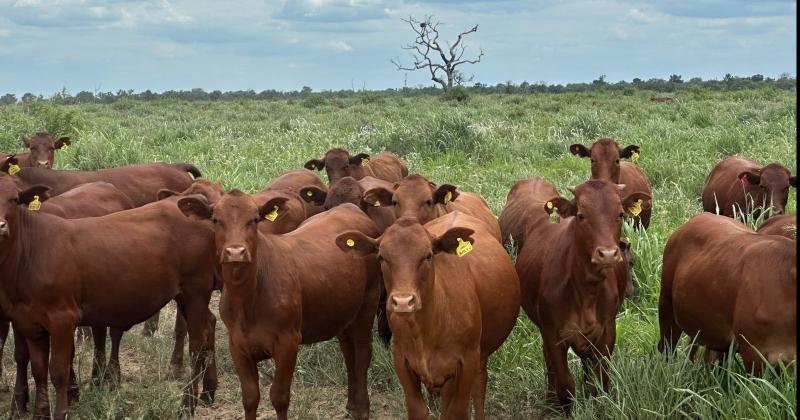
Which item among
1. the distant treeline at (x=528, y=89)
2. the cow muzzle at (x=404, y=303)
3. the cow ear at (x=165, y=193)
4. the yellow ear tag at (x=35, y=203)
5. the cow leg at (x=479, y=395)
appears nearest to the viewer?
the cow muzzle at (x=404, y=303)

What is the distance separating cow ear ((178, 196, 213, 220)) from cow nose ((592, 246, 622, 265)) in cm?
263

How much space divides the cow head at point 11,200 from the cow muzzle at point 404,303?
2684 mm

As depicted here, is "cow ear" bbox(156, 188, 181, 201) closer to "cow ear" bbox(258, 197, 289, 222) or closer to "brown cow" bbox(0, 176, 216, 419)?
"brown cow" bbox(0, 176, 216, 419)

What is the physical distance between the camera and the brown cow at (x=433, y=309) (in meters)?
4.64

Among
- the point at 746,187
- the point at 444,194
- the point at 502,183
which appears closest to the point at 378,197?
the point at 444,194

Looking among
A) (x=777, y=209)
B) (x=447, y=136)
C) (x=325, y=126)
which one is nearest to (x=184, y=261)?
(x=777, y=209)

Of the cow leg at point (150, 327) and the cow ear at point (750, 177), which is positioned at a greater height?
the cow ear at point (750, 177)

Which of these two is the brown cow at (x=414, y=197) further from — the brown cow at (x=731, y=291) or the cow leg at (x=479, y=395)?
the brown cow at (x=731, y=291)

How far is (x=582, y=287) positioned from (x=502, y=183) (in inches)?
292

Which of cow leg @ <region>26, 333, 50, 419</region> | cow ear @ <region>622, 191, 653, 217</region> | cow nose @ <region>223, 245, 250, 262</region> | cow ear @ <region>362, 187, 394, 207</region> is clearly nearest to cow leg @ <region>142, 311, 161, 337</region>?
cow leg @ <region>26, 333, 50, 419</region>

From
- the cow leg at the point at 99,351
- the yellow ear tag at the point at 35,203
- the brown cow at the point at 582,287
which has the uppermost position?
the yellow ear tag at the point at 35,203

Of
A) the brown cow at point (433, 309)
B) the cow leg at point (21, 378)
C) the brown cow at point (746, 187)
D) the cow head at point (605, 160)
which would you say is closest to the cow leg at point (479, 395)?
the brown cow at point (433, 309)

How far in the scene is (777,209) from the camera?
341 inches

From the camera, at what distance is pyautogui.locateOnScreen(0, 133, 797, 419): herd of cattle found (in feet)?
16.0
